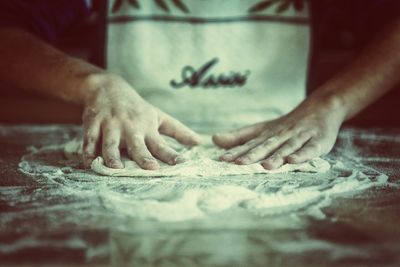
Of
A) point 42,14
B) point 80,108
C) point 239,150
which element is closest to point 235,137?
point 239,150

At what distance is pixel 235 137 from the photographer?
0.95 m

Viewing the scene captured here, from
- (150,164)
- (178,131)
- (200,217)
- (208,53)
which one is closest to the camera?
(200,217)

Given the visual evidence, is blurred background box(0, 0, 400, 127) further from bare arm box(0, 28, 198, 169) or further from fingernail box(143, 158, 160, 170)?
fingernail box(143, 158, 160, 170)

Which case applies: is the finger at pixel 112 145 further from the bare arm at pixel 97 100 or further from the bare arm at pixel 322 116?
the bare arm at pixel 322 116

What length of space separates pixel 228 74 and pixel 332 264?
31.1 inches

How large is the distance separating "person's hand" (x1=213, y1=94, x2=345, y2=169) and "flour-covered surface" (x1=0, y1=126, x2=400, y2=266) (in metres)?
0.04

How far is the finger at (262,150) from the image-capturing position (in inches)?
32.2

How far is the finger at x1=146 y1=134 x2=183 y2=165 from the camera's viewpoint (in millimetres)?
819

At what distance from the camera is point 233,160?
84 centimetres

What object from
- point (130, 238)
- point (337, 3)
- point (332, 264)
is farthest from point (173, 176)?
point (337, 3)

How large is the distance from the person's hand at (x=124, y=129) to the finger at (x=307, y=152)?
0.58 feet

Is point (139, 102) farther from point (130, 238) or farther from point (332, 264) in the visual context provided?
point (332, 264)

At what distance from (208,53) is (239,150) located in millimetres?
392

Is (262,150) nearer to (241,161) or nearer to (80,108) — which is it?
(241,161)
